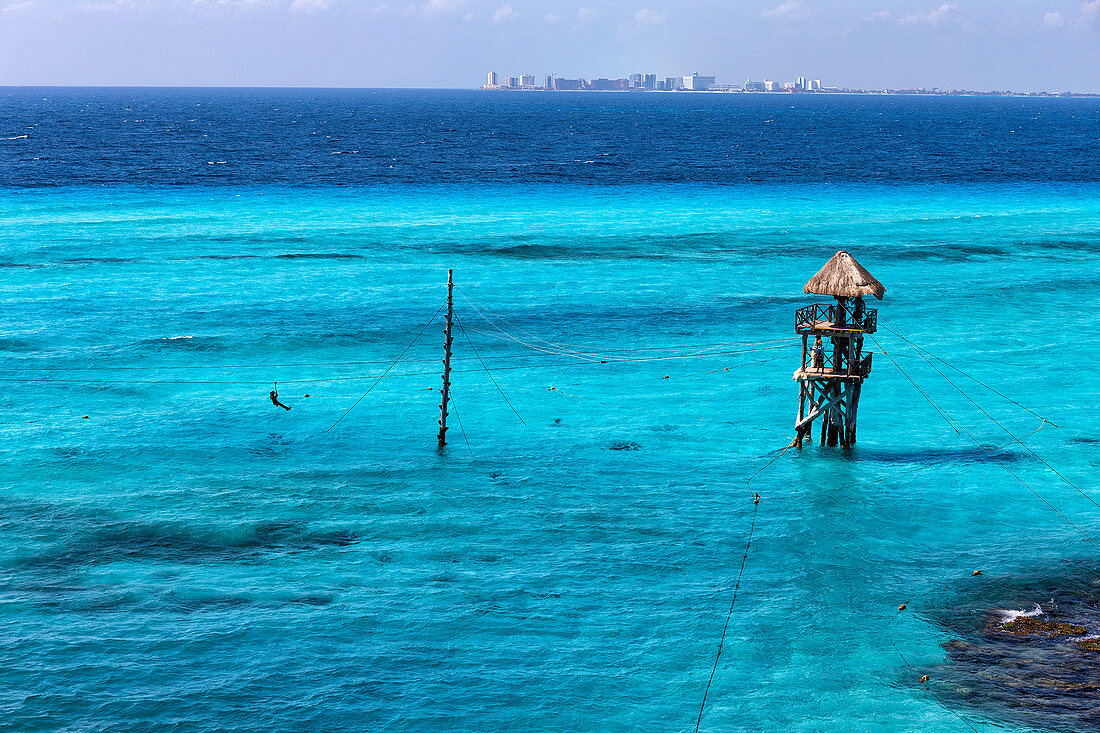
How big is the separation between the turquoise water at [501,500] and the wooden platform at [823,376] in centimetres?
322

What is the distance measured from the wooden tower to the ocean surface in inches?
52.0

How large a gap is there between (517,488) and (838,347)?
1285cm

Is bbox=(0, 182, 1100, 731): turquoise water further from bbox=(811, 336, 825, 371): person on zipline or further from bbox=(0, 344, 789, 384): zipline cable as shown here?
bbox=(811, 336, 825, 371): person on zipline

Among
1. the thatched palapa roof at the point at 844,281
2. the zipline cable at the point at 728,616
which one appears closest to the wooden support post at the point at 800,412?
the thatched palapa roof at the point at 844,281

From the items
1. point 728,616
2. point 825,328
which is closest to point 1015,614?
point 728,616

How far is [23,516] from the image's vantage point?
3369 centimetres

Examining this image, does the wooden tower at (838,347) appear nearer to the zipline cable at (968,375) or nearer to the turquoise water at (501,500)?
the turquoise water at (501,500)

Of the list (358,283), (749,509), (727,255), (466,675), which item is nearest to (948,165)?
(727,255)

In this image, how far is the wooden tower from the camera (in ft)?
117

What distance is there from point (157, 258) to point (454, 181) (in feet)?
182

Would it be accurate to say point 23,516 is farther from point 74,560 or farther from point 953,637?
point 953,637

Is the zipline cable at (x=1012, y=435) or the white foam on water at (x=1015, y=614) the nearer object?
the white foam on water at (x=1015, y=614)

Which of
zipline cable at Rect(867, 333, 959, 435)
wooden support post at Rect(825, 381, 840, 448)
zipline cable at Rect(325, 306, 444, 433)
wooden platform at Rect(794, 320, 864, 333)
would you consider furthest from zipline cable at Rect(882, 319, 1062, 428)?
zipline cable at Rect(325, 306, 444, 433)

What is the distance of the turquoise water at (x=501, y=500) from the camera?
25.5 metres
